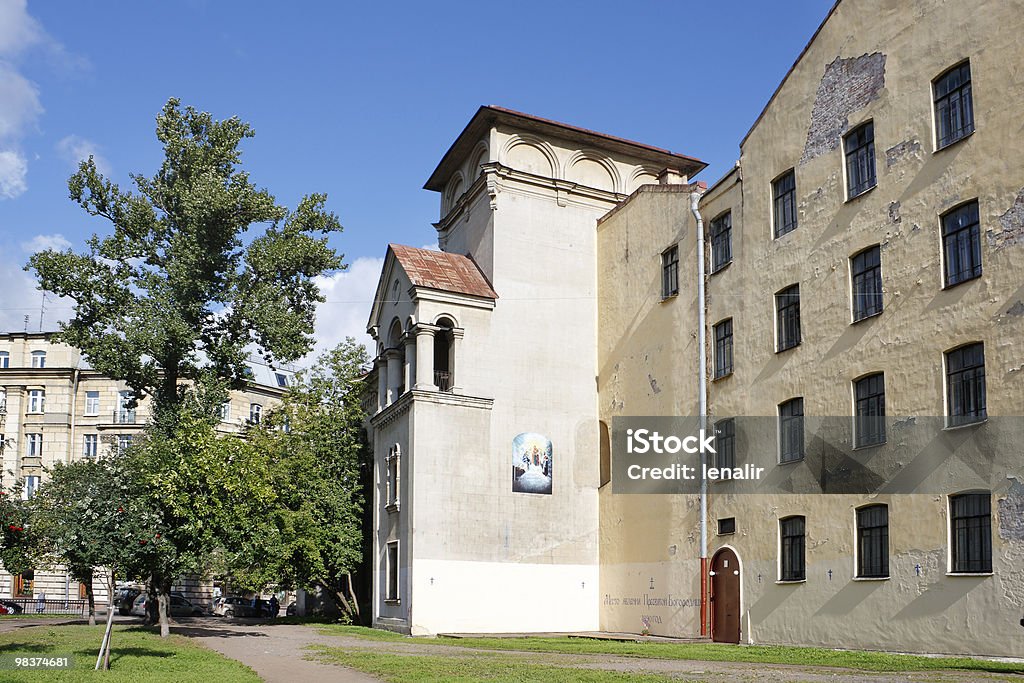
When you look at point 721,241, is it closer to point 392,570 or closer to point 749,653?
point 749,653

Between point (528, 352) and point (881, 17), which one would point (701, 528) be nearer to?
point (528, 352)

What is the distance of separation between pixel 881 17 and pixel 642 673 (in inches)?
617

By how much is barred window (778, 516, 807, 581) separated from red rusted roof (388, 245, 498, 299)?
12892 millimetres

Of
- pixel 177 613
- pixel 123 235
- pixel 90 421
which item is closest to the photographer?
pixel 123 235

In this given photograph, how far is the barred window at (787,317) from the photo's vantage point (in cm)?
2530

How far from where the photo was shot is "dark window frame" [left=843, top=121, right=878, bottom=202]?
23266 millimetres

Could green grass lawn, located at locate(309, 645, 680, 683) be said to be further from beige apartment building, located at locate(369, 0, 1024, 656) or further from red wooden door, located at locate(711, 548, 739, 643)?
beige apartment building, located at locate(369, 0, 1024, 656)

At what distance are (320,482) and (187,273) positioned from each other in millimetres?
8642

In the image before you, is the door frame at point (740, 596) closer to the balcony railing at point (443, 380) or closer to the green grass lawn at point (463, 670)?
the green grass lawn at point (463, 670)

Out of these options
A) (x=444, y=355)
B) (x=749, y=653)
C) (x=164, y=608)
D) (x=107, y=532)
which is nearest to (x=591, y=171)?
(x=444, y=355)

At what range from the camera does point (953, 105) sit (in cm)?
2120

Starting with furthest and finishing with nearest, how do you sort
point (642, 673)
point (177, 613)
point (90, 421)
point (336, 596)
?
Result: point (90, 421) < point (177, 613) < point (336, 596) < point (642, 673)

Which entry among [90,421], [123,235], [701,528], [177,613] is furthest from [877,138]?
[90,421]

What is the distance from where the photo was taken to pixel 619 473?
105 ft
